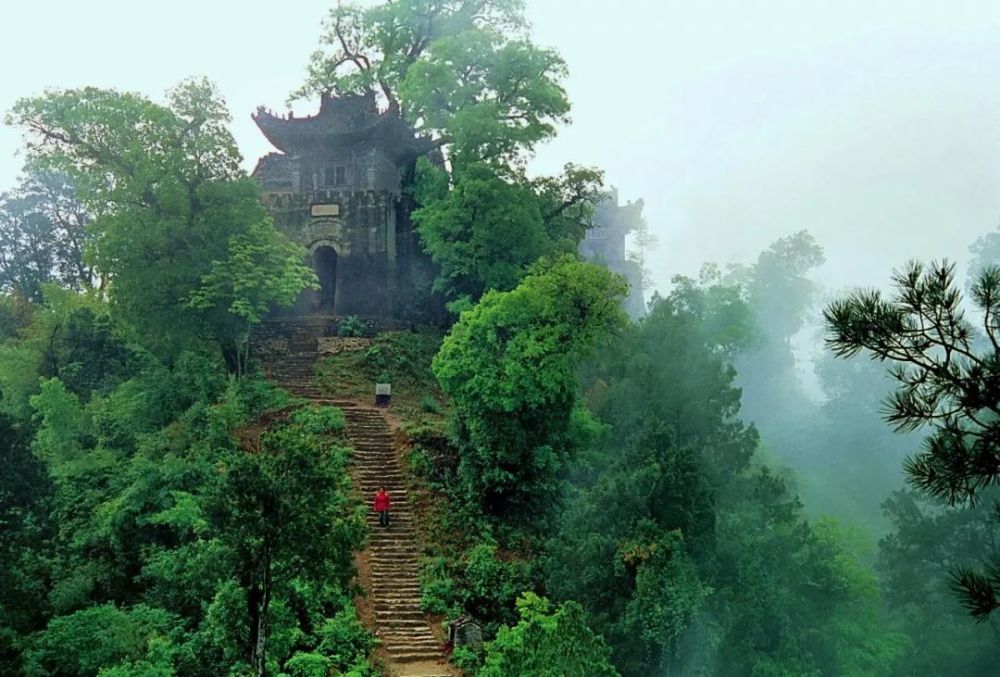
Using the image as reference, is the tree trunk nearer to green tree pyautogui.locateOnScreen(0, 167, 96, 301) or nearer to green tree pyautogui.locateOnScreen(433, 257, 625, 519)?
green tree pyautogui.locateOnScreen(433, 257, 625, 519)

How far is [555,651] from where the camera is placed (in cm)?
1213

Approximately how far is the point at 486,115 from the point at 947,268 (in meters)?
22.3

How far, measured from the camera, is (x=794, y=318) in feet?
158

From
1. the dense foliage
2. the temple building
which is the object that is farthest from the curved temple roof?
the dense foliage

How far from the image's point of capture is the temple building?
3047 cm

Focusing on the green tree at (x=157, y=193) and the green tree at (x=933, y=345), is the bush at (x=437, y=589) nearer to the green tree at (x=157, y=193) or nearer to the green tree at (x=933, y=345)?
the green tree at (x=157, y=193)

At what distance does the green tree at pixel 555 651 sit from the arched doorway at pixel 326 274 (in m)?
19.6

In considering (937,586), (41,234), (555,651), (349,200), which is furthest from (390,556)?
(41,234)

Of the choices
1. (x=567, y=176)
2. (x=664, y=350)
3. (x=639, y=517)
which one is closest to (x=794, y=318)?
(x=567, y=176)

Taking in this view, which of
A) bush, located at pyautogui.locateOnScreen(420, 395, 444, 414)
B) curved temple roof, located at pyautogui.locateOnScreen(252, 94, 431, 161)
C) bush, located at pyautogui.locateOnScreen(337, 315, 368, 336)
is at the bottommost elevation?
bush, located at pyautogui.locateOnScreen(420, 395, 444, 414)

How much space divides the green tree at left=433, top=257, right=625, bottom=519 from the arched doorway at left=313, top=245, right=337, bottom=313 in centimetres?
1122

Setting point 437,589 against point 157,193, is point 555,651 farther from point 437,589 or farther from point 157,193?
point 157,193

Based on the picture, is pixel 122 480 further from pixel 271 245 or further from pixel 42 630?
pixel 271 245

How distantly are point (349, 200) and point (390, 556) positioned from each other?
16.1 meters
